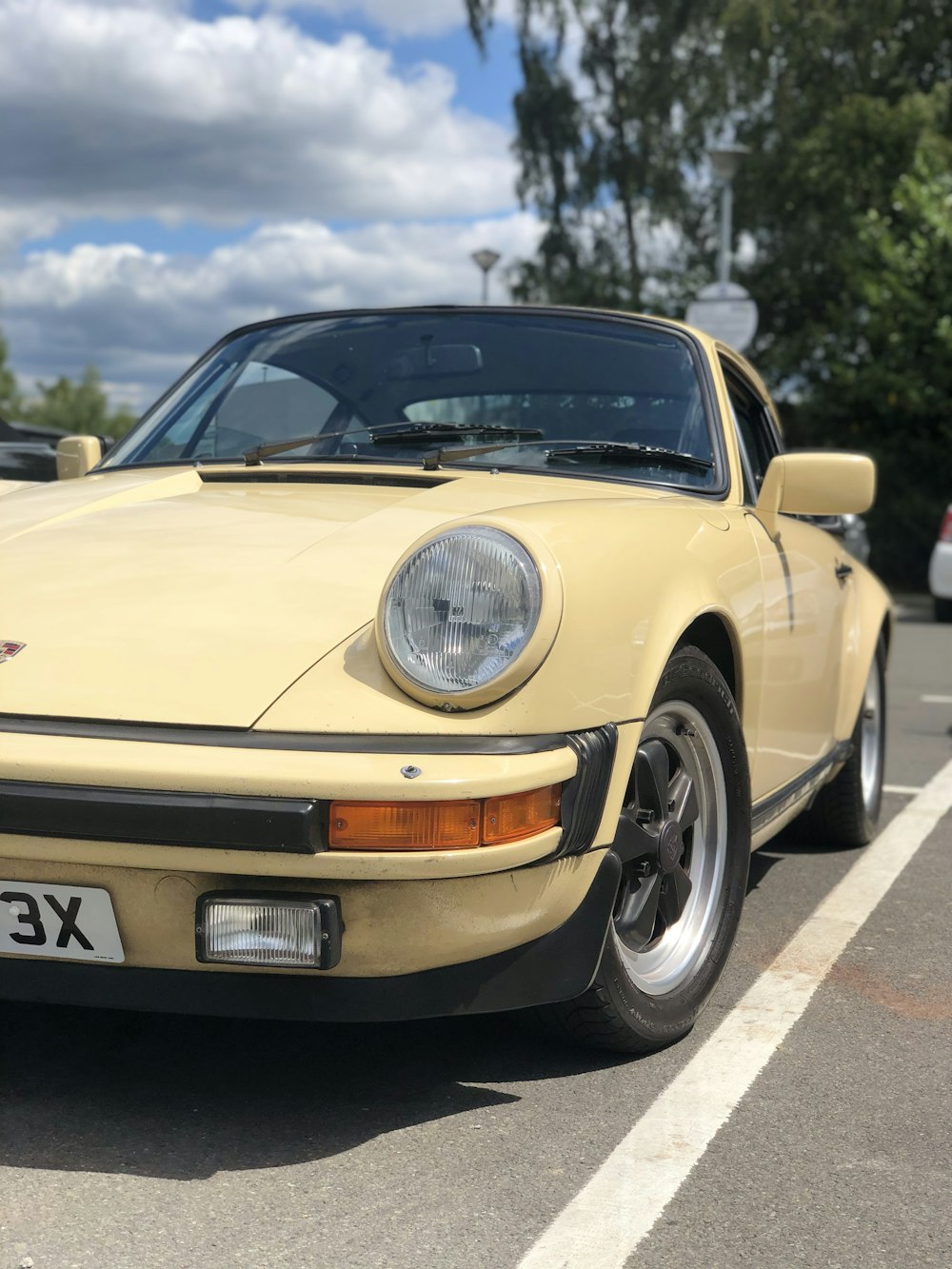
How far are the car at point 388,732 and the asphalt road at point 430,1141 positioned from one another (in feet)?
0.72

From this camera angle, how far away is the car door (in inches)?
139

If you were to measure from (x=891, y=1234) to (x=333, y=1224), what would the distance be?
2.52ft

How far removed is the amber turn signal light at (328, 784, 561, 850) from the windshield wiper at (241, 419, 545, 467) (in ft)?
4.25

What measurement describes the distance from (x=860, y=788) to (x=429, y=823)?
2.78 m

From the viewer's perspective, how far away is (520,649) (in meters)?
2.39

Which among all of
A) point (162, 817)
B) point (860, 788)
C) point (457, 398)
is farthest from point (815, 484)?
point (162, 817)

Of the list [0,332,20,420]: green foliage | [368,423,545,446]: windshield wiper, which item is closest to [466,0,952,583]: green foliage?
[368,423,545,446]: windshield wiper

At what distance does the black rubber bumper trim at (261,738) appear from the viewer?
229cm

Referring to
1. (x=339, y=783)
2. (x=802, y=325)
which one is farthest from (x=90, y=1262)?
(x=802, y=325)

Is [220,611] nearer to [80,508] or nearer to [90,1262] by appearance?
[80,508]

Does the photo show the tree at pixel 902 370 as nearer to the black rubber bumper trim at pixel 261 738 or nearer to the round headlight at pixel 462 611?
the round headlight at pixel 462 611

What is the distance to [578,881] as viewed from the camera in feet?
8.20

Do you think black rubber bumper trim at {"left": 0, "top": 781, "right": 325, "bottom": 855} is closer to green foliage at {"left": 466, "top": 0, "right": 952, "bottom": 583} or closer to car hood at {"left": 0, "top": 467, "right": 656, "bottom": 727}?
car hood at {"left": 0, "top": 467, "right": 656, "bottom": 727}

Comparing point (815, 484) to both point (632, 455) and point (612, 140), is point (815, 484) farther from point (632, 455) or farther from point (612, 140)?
point (612, 140)
